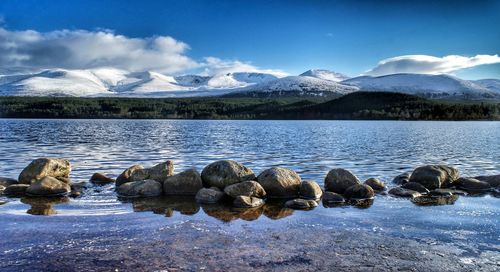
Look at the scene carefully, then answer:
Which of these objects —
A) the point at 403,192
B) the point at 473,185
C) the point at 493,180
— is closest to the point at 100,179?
the point at 403,192

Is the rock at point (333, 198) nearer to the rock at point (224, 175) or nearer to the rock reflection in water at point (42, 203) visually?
the rock at point (224, 175)

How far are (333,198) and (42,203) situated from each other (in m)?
12.0

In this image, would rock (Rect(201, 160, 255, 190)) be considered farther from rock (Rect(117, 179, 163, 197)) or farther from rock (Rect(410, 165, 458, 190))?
rock (Rect(410, 165, 458, 190))

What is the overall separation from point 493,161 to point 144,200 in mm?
30692

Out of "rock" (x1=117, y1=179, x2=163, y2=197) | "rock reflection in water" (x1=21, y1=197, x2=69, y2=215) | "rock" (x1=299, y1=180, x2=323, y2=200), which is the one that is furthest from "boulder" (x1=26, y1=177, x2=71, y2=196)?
"rock" (x1=299, y1=180, x2=323, y2=200)

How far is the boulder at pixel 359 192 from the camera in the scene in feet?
67.2

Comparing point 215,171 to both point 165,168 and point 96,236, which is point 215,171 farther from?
point 96,236

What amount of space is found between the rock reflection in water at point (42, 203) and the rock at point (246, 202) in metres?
6.79

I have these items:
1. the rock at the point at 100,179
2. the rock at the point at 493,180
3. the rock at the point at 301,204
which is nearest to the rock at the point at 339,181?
the rock at the point at 301,204

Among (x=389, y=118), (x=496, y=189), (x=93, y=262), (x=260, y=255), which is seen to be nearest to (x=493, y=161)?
(x=496, y=189)

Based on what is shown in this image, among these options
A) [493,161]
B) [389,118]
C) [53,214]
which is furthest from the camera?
[389,118]

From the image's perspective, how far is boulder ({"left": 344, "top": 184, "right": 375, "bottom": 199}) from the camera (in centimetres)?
2047

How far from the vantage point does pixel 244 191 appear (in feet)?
64.2

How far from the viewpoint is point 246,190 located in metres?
19.6
